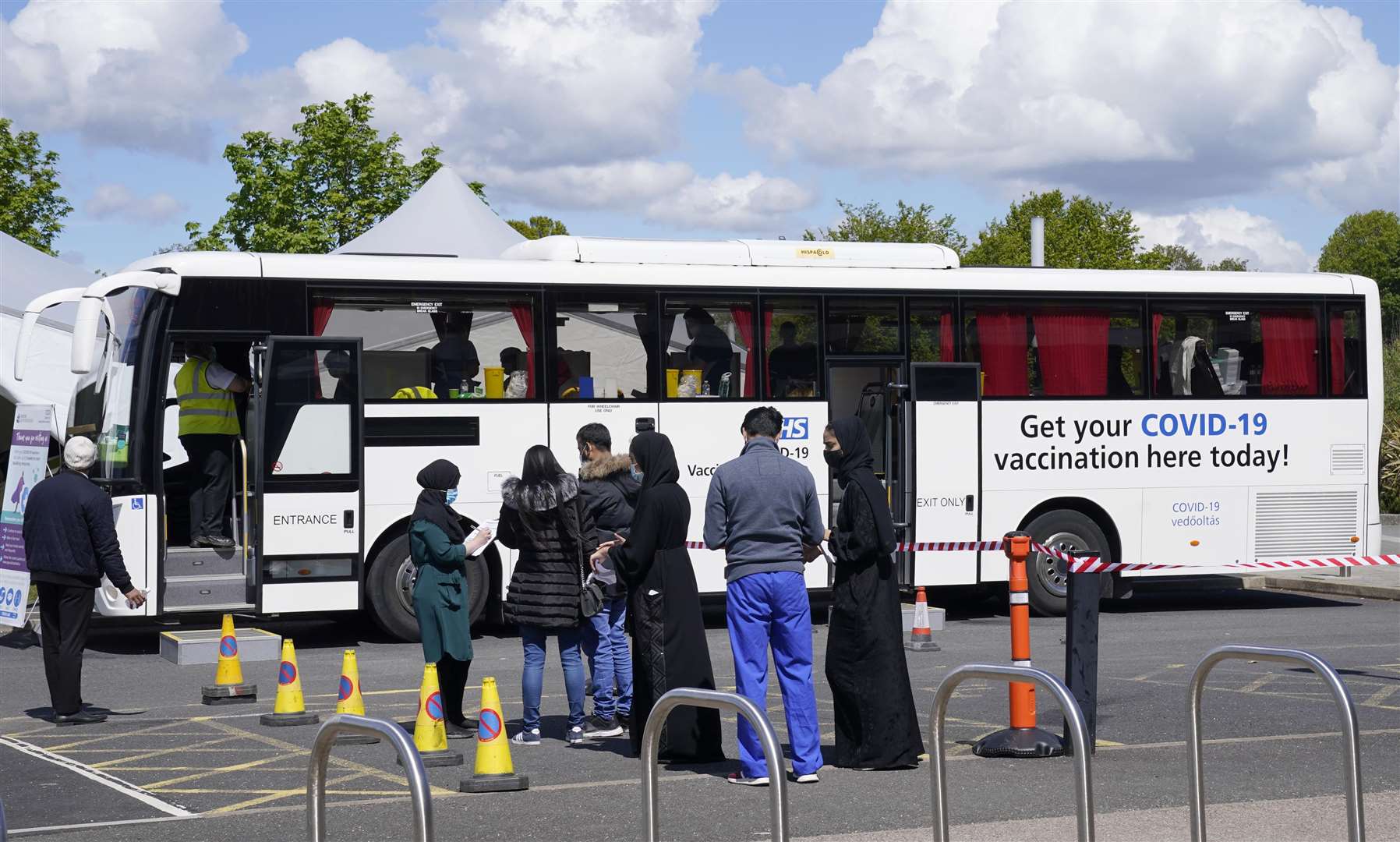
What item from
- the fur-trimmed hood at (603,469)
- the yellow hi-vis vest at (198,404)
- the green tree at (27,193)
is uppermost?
the green tree at (27,193)

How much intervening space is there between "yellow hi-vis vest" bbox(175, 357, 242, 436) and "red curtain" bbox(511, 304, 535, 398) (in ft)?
8.76

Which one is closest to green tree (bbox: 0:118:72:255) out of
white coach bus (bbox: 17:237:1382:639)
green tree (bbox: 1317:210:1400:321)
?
white coach bus (bbox: 17:237:1382:639)

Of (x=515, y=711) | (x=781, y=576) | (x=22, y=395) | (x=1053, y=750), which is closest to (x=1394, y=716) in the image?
(x=1053, y=750)

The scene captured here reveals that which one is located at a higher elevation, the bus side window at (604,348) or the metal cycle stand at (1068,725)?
the bus side window at (604,348)

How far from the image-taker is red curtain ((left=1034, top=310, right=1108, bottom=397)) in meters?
16.8

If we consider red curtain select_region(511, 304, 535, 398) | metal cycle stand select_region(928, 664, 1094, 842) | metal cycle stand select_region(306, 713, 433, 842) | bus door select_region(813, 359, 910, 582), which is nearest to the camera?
metal cycle stand select_region(306, 713, 433, 842)

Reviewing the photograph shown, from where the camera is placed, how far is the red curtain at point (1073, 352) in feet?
55.3

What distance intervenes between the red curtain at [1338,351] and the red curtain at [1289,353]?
20 centimetres

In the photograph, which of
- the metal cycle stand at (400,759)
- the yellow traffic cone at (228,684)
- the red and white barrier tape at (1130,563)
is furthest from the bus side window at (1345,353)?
the metal cycle stand at (400,759)

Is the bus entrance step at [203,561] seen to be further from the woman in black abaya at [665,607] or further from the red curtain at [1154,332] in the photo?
the red curtain at [1154,332]

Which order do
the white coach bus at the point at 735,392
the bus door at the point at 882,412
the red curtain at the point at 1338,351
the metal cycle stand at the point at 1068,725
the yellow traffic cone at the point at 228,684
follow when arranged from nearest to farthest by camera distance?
the metal cycle stand at the point at 1068,725 → the yellow traffic cone at the point at 228,684 → the white coach bus at the point at 735,392 → the bus door at the point at 882,412 → the red curtain at the point at 1338,351

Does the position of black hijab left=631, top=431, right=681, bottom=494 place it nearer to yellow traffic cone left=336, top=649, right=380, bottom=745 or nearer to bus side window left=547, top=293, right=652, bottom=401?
yellow traffic cone left=336, top=649, right=380, bottom=745

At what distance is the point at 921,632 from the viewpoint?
14.5m

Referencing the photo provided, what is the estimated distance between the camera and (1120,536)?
55.7 feet
